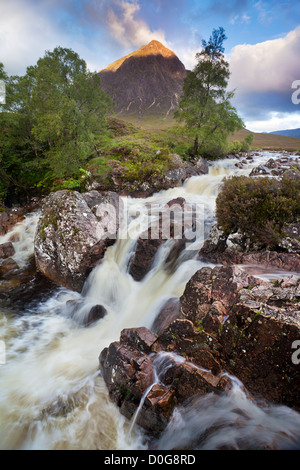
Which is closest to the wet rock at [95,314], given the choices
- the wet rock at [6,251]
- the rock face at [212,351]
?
the rock face at [212,351]

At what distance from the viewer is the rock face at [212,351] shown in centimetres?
338

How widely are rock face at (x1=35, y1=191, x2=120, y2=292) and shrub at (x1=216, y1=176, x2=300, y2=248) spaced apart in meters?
5.45

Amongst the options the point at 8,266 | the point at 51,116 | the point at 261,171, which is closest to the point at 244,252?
the point at 8,266

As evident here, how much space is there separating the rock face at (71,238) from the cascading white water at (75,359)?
51 centimetres

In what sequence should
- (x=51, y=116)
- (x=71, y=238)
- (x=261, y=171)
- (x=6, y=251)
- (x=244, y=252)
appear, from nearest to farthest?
1. (x=244, y=252)
2. (x=71, y=238)
3. (x=6, y=251)
4. (x=51, y=116)
5. (x=261, y=171)

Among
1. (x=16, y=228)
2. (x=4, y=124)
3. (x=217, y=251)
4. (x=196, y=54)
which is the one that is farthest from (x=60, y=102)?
(x=217, y=251)

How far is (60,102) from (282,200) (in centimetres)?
1623

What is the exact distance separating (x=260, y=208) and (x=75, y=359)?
286 inches

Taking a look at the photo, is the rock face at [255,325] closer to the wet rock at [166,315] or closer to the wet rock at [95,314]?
the wet rock at [166,315]

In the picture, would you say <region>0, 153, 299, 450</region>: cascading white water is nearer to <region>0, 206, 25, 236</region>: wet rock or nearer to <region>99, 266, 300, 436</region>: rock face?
<region>99, 266, 300, 436</region>: rock face

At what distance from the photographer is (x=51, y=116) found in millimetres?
14500

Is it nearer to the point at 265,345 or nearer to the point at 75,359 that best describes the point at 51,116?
the point at 75,359

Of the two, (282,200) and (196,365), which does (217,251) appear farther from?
(196,365)

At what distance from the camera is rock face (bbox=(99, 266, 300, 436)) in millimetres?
3381
